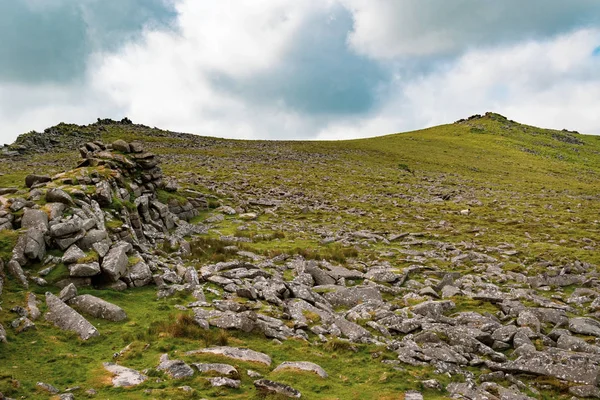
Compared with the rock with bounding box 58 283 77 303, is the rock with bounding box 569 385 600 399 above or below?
below

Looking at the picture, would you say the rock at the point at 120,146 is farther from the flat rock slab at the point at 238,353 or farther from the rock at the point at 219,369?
the rock at the point at 219,369

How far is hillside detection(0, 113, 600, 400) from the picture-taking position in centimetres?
1116

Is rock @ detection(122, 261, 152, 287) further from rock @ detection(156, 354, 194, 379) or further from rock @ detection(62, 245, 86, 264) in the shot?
rock @ detection(156, 354, 194, 379)

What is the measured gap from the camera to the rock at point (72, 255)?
16.3 m

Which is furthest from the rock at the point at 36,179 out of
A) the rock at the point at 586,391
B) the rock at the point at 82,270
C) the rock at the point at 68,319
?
the rock at the point at 586,391

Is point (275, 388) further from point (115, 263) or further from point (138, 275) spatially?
point (115, 263)

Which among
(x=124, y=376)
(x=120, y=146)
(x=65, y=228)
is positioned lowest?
(x=124, y=376)

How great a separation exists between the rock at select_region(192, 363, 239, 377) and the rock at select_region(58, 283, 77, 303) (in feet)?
21.0

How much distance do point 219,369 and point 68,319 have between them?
5.85 m

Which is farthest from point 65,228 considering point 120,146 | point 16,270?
point 120,146

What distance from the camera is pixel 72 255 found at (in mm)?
16469

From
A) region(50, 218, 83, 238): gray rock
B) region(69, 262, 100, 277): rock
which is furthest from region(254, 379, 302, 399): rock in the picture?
region(50, 218, 83, 238): gray rock

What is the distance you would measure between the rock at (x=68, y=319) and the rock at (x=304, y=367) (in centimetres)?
600

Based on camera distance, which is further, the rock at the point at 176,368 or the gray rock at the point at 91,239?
the gray rock at the point at 91,239
